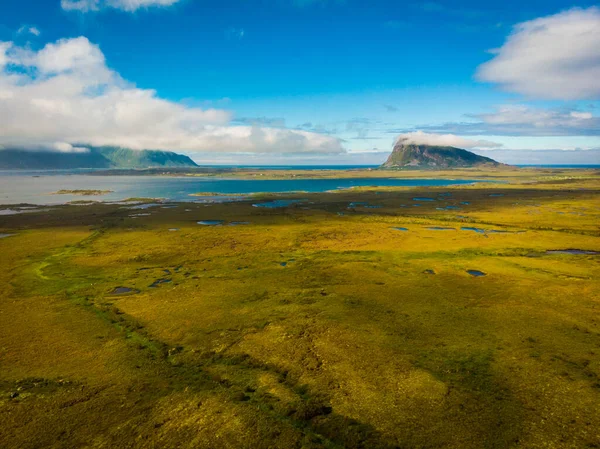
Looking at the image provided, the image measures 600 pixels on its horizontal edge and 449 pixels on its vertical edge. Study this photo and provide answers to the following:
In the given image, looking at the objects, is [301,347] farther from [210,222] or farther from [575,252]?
[210,222]

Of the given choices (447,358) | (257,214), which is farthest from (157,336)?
(257,214)

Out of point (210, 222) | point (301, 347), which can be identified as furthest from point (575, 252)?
point (210, 222)

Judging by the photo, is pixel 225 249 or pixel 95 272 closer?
pixel 95 272

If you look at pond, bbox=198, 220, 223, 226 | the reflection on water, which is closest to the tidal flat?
the reflection on water

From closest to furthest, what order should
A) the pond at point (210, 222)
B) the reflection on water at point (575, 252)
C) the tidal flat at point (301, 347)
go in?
the tidal flat at point (301, 347) < the reflection on water at point (575, 252) < the pond at point (210, 222)

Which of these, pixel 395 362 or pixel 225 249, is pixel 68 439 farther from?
pixel 225 249

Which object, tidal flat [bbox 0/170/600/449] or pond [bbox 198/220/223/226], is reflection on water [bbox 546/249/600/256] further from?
pond [bbox 198/220/223/226]

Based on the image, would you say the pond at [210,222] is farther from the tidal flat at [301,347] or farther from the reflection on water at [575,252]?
the reflection on water at [575,252]

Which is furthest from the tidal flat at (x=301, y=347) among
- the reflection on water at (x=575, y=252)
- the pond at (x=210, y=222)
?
the pond at (x=210, y=222)
